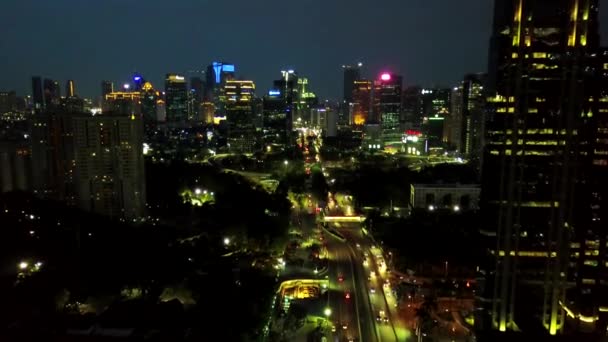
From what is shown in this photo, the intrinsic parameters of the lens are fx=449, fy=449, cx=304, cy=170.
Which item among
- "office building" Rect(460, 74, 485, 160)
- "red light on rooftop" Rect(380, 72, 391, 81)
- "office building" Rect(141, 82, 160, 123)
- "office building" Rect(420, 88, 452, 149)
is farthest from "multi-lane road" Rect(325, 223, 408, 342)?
"office building" Rect(141, 82, 160, 123)

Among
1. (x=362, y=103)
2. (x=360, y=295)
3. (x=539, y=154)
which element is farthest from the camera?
(x=362, y=103)

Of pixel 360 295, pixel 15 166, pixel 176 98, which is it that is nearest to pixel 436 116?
pixel 176 98

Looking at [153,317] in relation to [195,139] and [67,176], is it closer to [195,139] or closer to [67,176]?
[67,176]

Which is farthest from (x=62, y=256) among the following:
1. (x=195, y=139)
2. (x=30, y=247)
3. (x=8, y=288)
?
(x=195, y=139)

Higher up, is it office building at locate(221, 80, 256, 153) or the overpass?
office building at locate(221, 80, 256, 153)

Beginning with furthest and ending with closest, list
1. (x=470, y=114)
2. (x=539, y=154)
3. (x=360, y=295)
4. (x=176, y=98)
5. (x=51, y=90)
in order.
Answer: (x=176, y=98) < (x=51, y=90) < (x=470, y=114) < (x=360, y=295) < (x=539, y=154)

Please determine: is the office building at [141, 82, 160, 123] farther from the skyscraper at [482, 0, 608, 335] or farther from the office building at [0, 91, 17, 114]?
the skyscraper at [482, 0, 608, 335]

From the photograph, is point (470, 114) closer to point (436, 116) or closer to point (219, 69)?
point (436, 116)
